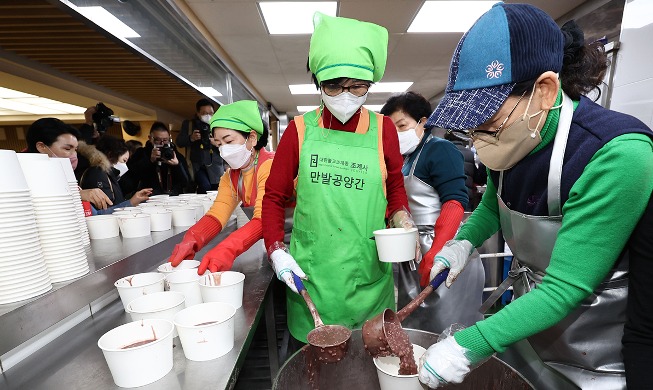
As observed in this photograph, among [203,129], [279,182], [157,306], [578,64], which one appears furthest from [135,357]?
[203,129]

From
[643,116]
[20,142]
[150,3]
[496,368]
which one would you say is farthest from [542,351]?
[20,142]

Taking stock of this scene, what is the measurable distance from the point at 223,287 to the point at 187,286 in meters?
0.15

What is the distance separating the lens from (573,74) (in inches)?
34.6

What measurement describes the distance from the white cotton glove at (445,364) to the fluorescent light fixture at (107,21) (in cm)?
264

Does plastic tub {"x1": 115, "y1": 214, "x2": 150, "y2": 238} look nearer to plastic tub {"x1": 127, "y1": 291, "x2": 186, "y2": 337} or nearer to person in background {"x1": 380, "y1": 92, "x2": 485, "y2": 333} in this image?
plastic tub {"x1": 127, "y1": 291, "x2": 186, "y2": 337}

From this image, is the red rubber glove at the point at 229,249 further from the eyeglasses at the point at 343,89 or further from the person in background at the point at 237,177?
the eyeglasses at the point at 343,89

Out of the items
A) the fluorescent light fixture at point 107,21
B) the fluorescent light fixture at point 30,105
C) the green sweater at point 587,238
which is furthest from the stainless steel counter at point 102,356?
the fluorescent light fixture at point 30,105

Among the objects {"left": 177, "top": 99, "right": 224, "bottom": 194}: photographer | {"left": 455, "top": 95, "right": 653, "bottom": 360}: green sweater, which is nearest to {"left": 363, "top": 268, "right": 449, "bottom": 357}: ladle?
{"left": 455, "top": 95, "right": 653, "bottom": 360}: green sweater

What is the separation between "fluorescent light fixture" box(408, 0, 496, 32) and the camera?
162 inches

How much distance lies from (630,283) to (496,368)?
426 mm

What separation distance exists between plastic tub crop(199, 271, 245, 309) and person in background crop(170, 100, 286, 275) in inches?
5.9

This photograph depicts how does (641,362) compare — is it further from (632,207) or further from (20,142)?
(20,142)

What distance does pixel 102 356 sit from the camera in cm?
105

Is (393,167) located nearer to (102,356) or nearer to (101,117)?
(102,356)
